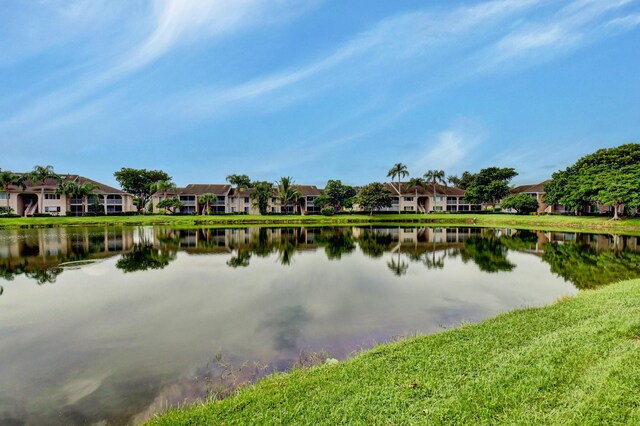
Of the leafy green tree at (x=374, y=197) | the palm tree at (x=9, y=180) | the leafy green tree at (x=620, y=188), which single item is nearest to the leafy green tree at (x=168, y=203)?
the palm tree at (x=9, y=180)

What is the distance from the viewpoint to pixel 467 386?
5.39m

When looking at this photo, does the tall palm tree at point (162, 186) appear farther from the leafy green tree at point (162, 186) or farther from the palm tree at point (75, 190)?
the palm tree at point (75, 190)

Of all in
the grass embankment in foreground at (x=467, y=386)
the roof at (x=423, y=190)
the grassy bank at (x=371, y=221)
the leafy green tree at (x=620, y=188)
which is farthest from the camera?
the roof at (x=423, y=190)

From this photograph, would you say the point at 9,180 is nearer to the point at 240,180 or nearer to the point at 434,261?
the point at 240,180

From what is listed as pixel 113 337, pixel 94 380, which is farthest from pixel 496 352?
pixel 113 337

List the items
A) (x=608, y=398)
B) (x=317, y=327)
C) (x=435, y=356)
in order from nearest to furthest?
(x=608, y=398), (x=435, y=356), (x=317, y=327)

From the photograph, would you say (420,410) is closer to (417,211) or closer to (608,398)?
(608,398)

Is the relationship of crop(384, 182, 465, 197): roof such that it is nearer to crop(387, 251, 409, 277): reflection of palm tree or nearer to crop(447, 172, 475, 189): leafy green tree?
crop(447, 172, 475, 189): leafy green tree

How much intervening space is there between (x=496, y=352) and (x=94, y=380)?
840 cm

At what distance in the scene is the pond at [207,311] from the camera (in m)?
6.98

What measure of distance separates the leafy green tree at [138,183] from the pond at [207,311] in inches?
2588

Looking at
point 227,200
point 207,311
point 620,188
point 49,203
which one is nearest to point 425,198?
point 620,188

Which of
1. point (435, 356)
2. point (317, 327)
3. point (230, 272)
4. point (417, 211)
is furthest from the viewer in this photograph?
point (417, 211)

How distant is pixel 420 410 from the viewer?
16.1 ft
